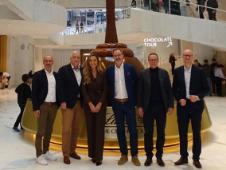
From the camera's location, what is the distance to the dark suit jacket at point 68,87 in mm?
5758

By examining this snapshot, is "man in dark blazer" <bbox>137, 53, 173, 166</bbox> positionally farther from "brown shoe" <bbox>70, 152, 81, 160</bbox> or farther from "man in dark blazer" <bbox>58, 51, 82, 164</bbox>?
"brown shoe" <bbox>70, 152, 81, 160</bbox>

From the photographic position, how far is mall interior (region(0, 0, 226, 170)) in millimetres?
6355

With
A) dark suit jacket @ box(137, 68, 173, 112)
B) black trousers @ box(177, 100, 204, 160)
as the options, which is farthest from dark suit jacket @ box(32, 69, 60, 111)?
black trousers @ box(177, 100, 204, 160)

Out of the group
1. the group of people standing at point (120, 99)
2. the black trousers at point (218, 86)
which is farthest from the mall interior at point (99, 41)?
the group of people standing at point (120, 99)

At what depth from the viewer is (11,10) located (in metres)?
12.6

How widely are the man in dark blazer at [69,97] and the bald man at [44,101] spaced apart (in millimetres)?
143

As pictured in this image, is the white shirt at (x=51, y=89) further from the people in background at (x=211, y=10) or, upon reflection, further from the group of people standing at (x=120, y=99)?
the people in background at (x=211, y=10)

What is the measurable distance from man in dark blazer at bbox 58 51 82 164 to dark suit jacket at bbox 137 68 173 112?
1056mm

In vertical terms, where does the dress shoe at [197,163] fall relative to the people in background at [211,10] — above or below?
below

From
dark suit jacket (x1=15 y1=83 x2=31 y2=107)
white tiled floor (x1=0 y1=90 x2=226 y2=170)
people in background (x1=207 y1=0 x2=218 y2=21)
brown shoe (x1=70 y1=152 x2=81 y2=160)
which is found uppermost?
people in background (x1=207 y1=0 x2=218 y2=21)

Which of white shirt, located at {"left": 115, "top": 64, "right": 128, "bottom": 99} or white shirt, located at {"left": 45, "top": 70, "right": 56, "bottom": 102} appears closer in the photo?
white shirt, located at {"left": 115, "top": 64, "right": 128, "bottom": 99}

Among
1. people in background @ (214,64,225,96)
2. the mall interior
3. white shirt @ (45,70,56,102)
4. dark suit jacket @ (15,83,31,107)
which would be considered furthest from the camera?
people in background @ (214,64,225,96)

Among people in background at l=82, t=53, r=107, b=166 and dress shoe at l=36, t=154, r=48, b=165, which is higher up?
people in background at l=82, t=53, r=107, b=166

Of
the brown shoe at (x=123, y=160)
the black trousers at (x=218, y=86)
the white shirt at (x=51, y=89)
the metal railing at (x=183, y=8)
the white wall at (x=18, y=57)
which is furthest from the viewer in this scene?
the white wall at (x=18, y=57)
